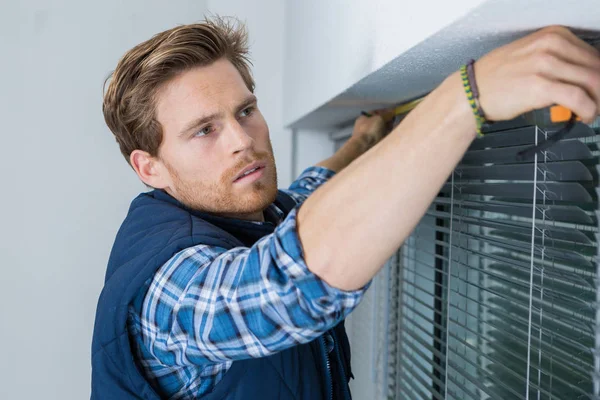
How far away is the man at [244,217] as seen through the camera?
0.53 m

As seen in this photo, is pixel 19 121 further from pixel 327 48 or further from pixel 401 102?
pixel 401 102

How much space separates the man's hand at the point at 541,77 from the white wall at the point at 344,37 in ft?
0.23

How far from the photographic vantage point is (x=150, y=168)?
3.92 feet

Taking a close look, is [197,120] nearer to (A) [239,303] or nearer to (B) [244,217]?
(B) [244,217]

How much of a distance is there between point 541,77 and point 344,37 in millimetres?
639

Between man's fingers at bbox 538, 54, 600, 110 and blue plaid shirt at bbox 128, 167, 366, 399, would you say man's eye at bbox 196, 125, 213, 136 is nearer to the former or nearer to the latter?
blue plaid shirt at bbox 128, 167, 366, 399

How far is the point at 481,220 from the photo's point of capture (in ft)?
3.39

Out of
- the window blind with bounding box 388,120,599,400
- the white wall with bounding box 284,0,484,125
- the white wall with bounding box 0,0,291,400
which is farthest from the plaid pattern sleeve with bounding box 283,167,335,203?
the white wall with bounding box 0,0,291,400

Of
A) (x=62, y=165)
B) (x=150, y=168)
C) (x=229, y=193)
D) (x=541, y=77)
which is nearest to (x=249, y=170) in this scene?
(x=229, y=193)

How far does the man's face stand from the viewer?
3.39 ft

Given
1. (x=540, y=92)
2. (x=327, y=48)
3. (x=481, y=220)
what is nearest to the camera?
(x=540, y=92)

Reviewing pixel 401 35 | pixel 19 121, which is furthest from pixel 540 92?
pixel 19 121

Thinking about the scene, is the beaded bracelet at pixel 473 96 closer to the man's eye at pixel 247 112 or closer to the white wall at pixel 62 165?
the man's eye at pixel 247 112

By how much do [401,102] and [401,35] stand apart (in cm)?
50
